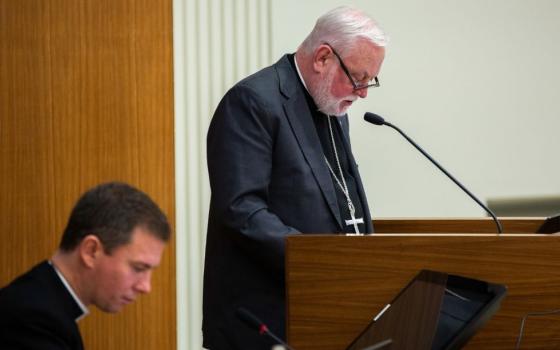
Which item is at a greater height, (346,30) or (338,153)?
(346,30)

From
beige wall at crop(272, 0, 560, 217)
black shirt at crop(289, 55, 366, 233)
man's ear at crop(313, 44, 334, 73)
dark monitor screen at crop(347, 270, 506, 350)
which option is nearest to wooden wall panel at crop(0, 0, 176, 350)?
beige wall at crop(272, 0, 560, 217)

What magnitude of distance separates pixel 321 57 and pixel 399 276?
0.88m

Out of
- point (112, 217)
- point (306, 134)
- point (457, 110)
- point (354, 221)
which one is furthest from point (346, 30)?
point (457, 110)

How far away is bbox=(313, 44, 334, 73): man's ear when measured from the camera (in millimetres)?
3229

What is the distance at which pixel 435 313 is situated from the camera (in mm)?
2273

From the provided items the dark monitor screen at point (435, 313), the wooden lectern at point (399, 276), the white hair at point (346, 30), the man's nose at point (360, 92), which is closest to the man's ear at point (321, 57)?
the white hair at point (346, 30)

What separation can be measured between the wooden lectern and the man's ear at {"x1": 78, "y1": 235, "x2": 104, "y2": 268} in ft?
2.37

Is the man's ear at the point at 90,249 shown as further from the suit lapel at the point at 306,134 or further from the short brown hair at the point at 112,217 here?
the suit lapel at the point at 306,134

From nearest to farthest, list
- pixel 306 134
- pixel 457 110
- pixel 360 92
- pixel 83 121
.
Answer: pixel 306 134 → pixel 360 92 → pixel 83 121 → pixel 457 110

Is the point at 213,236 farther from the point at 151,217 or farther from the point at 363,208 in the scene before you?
the point at 151,217

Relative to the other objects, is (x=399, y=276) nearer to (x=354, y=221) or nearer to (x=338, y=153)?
(x=354, y=221)

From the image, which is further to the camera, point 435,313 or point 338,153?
point 338,153

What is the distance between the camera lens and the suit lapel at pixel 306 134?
10.2 feet

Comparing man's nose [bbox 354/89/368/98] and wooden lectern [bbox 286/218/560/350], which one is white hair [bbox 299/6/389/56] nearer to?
man's nose [bbox 354/89/368/98]
